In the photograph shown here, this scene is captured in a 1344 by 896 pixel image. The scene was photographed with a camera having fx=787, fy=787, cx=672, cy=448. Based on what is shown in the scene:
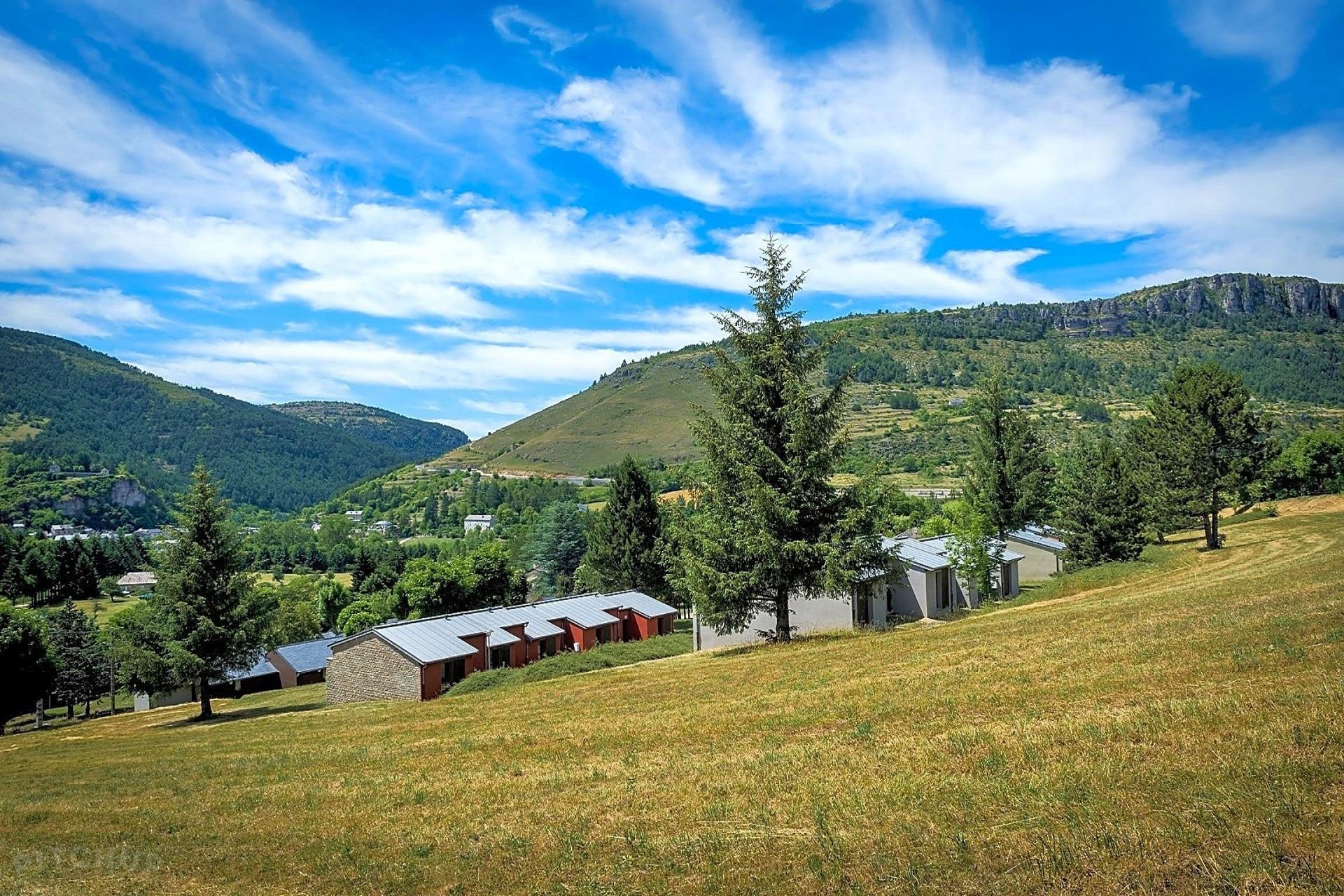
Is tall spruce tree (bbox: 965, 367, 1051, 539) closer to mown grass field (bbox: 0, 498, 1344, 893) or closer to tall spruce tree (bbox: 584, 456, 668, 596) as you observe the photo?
tall spruce tree (bbox: 584, 456, 668, 596)

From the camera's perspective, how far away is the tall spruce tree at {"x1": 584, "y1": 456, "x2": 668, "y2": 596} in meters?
67.1

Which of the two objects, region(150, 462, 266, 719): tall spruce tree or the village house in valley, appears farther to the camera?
the village house in valley

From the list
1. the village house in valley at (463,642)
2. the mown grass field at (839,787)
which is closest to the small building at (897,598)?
the mown grass field at (839,787)

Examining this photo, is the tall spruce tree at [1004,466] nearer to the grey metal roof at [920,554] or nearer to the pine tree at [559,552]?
the grey metal roof at [920,554]

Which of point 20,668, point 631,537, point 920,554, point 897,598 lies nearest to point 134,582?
point 20,668

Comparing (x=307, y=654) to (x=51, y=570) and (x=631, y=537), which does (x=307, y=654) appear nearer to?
(x=631, y=537)

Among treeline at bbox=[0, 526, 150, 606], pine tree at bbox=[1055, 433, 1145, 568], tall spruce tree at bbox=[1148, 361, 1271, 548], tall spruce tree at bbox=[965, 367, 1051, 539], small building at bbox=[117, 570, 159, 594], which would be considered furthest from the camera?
small building at bbox=[117, 570, 159, 594]

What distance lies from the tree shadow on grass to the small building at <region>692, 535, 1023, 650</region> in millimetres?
20783

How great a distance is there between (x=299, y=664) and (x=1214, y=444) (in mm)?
71051

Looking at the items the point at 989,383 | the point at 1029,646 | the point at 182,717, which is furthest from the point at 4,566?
the point at 1029,646

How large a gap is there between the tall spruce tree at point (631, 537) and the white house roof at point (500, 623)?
141 inches

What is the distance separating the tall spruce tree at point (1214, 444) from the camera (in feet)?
143

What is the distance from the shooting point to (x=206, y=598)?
3731 centimetres

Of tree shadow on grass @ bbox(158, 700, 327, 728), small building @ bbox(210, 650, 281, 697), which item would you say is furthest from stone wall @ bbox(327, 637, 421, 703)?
small building @ bbox(210, 650, 281, 697)
